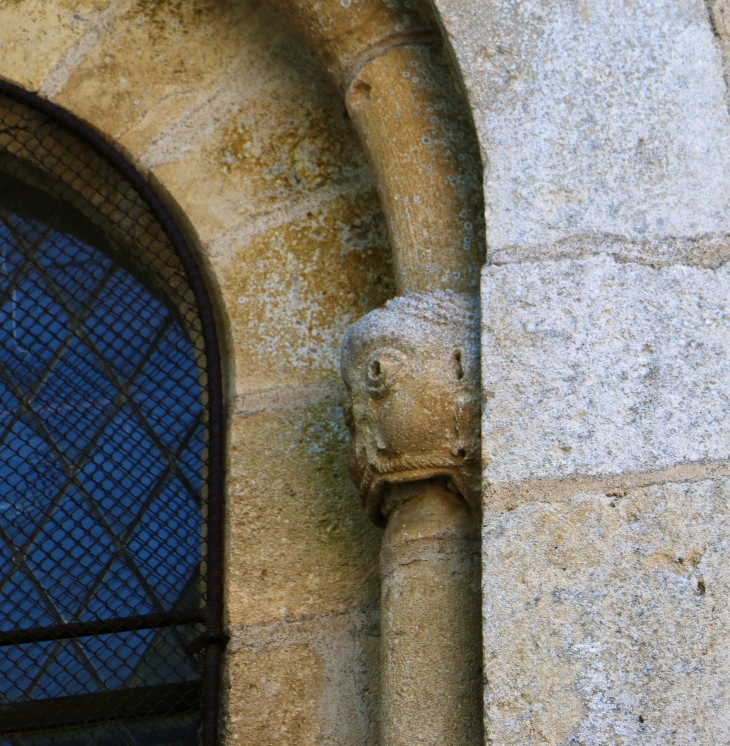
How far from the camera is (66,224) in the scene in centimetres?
256

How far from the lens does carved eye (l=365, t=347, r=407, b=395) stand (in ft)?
6.09

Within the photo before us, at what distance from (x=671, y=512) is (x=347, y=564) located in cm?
61

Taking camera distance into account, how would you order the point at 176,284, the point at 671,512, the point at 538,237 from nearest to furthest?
1. the point at 671,512
2. the point at 538,237
3. the point at 176,284

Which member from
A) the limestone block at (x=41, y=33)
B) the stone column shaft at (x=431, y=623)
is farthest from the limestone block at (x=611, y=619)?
the limestone block at (x=41, y=33)

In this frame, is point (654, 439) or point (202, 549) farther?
point (202, 549)

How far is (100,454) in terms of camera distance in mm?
2375

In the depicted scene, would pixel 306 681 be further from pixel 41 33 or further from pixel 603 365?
pixel 41 33

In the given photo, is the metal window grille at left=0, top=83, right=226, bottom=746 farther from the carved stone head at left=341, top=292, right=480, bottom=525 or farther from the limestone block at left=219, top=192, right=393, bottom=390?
the carved stone head at left=341, top=292, right=480, bottom=525

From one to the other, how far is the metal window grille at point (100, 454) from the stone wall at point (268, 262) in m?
0.05

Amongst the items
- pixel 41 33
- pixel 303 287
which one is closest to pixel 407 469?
pixel 303 287

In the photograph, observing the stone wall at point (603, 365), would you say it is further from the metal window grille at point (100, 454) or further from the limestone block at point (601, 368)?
the metal window grille at point (100, 454)

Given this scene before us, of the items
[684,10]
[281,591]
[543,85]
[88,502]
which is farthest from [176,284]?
[684,10]

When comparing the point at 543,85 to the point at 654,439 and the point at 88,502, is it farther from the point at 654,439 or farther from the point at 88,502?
the point at 88,502

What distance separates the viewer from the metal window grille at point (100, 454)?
2.16m
